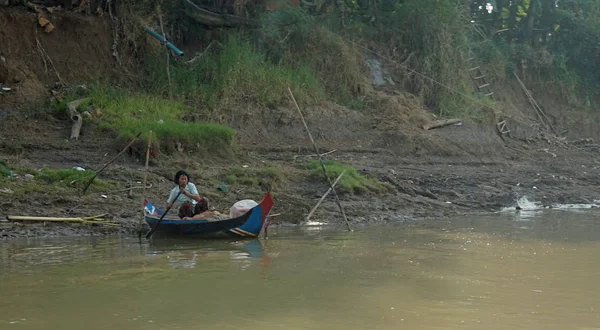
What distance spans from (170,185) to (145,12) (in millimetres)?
5637

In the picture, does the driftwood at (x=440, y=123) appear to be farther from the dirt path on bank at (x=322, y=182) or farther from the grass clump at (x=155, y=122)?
the grass clump at (x=155, y=122)

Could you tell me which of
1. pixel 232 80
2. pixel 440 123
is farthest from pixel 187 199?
pixel 440 123

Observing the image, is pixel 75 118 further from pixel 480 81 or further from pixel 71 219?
pixel 480 81

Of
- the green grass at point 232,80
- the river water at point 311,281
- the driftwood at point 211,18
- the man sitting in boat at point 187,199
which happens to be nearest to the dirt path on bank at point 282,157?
the green grass at point 232,80

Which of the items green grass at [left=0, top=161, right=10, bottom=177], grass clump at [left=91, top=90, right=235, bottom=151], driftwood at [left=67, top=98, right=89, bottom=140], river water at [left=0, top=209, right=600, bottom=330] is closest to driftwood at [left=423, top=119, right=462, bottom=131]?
grass clump at [left=91, top=90, right=235, bottom=151]

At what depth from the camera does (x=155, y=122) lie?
48.9 ft

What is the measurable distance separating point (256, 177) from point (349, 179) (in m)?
1.67

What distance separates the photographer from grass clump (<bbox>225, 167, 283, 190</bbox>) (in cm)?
1398

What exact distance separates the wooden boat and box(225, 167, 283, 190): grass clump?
8.48 feet

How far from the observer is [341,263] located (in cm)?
969

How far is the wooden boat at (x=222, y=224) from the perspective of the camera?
11102mm

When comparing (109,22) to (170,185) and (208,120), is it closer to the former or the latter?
(208,120)

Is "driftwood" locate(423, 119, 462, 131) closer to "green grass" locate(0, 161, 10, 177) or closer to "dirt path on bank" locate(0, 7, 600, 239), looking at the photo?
"dirt path on bank" locate(0, 7, 600, 239)

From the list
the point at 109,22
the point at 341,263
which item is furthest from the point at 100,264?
the point at 109,22
